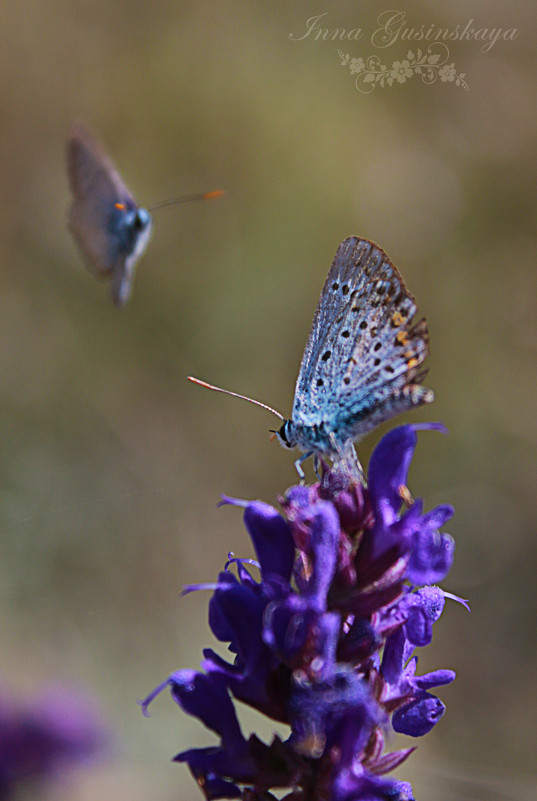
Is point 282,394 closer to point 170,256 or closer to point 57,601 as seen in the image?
point 170,256

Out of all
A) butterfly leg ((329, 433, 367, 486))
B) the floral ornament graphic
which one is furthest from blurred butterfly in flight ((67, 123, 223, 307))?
butterfly leg ((329, 433, 367, 486))

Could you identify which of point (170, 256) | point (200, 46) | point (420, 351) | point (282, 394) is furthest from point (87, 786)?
point (200, 46)

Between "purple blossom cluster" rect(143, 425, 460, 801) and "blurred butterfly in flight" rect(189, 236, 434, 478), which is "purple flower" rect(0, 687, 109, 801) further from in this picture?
"blurred butterfly in flight" rect(189, 236, 434, 478)

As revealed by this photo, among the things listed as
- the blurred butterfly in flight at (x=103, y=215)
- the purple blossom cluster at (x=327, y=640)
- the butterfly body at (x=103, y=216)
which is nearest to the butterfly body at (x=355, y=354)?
the purple blossom cluster at (x=327, y=640)

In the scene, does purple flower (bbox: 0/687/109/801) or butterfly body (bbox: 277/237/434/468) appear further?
purple flower (bbox: 0/687/109/801)

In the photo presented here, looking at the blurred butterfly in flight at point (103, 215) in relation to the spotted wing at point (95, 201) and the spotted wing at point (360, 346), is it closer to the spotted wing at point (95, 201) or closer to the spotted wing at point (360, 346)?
the spotted wing at point (95, 201)

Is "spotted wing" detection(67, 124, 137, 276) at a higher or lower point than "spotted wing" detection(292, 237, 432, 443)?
higher
